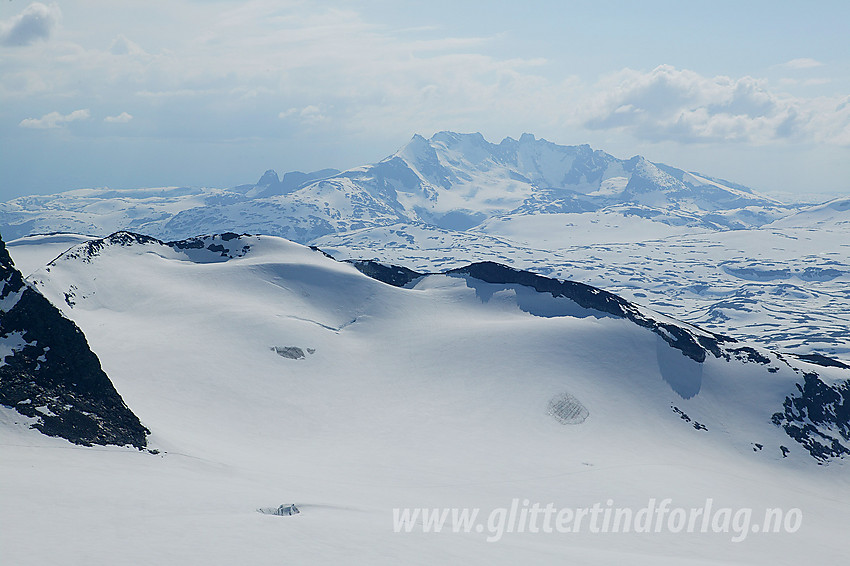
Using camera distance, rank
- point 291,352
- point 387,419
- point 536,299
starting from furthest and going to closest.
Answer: point 536,299
point 291,352
point 387,419

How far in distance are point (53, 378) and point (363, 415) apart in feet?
163

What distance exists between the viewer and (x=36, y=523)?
3381cm

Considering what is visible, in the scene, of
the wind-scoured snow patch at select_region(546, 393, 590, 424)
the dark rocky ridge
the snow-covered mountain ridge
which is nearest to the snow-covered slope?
the snow-covered mountain ridge

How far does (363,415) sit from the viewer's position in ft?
330

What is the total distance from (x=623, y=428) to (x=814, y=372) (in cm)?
5684

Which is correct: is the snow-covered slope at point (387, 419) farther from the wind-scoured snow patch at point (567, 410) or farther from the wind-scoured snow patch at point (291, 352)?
the wind-scoured snow patch at point (567, 410)

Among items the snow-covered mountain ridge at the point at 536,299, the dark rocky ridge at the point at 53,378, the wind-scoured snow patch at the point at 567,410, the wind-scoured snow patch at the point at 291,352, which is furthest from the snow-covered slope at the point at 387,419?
the dark rocky ridge at the point at 53,378

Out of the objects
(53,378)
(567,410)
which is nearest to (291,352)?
(567,410)

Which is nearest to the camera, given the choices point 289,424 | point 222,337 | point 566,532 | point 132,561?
point 132,561

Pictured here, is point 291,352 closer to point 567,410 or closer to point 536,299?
point 567,410

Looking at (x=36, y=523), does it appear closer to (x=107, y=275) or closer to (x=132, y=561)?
(x=132, y=561)

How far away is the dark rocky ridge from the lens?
5462cm

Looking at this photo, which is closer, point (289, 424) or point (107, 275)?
point (289, 424)

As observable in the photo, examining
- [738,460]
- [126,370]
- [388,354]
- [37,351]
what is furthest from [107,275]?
[738,460]
